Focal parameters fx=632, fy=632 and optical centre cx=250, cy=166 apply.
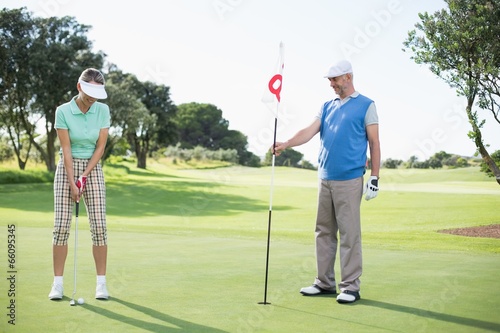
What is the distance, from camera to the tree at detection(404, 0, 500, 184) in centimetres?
1571

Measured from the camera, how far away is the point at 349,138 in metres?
5.93

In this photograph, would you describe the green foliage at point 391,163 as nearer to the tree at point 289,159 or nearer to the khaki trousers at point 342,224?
the tree at point 289,159

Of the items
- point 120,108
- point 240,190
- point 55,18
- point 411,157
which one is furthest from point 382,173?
point 55,18

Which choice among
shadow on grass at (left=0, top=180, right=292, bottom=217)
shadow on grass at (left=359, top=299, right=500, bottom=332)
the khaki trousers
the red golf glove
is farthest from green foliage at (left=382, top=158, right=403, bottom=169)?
the red golf glove

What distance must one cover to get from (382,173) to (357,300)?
122 ft

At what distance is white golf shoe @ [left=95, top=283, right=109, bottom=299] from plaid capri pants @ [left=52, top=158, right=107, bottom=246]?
1.42ft

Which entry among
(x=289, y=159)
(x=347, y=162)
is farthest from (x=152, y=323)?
(x=289, y=159)

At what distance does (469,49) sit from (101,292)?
13.5 meters

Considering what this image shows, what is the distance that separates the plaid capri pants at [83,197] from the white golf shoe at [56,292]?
49 cm

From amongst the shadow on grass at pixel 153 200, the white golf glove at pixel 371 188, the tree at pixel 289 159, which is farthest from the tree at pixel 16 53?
the white golf glove at pixel 371 188

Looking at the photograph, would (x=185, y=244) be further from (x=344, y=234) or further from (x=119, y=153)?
(x=119, y=153)

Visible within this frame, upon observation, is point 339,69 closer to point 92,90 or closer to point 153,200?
point 92,90

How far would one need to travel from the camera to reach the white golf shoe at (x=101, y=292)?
535 cm

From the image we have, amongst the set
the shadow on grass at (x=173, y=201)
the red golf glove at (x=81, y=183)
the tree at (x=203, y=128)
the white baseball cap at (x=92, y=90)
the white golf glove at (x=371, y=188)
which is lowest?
the shadow on grass at (x=173, y=201)
